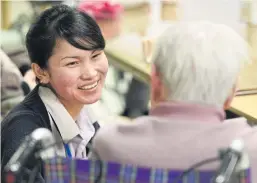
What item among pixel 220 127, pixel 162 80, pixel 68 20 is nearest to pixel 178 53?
pixel 162 80

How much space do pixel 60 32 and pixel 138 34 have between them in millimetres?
1451

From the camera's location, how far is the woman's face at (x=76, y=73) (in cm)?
179

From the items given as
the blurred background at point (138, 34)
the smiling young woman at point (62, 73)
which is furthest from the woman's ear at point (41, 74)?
the blurred background at point (138, 34)

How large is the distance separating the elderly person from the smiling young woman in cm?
48

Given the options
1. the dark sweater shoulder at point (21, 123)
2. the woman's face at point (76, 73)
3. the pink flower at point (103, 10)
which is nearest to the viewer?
the dark sweater shoulder at point (21, 123)

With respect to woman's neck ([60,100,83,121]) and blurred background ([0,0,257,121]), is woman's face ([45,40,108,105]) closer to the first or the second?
woman's neck ([60,100,83,121])

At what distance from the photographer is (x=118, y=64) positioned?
2852mm

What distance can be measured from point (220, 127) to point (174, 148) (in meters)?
0.11

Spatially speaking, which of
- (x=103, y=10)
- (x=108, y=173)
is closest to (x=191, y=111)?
(x=108, y=173)

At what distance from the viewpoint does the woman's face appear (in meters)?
1.79

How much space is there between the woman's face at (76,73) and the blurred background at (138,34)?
560 mm

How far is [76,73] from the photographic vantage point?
182 centimetres

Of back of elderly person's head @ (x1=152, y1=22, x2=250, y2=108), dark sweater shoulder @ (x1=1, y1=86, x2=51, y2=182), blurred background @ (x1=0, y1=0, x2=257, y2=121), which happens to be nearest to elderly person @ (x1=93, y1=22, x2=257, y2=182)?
back of elderly person's head @ (x1=152, y1=22, x2=250, y2=108)

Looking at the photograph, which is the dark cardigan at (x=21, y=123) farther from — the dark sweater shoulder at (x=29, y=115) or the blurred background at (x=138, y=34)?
the blurred background at (x=138, y=34)
